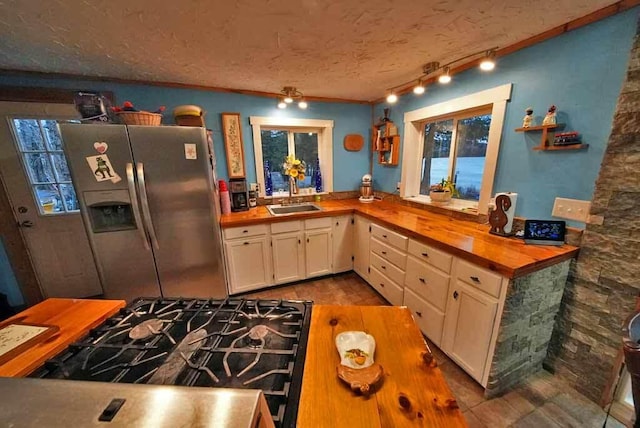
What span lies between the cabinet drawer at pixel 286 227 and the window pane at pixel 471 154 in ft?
5.65

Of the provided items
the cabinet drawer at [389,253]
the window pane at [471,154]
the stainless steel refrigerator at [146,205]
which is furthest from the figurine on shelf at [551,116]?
the stainless steel refrigerator at [146,205]

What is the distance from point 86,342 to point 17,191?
2.52 meters

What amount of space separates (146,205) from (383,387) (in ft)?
6.55

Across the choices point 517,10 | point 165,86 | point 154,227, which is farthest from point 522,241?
point 165,86

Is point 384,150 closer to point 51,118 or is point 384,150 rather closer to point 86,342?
point 86,342

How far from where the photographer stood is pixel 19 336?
0.73 meters

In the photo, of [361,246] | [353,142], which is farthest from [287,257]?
[353,142]

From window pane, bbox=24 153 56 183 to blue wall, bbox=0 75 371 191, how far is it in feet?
1.98

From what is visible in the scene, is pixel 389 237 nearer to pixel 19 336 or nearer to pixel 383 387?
pixel 383 387

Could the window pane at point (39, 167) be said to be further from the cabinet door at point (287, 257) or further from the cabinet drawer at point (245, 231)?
the cabinet door at point (287, 257)

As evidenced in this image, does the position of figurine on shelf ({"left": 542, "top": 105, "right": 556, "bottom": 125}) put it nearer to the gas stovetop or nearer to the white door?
the gas stovetop

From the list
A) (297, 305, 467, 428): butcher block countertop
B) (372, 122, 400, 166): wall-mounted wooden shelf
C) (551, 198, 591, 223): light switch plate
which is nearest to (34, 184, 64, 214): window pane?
(297, 305, 467, 428): butcher block countertop

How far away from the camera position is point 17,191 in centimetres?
211

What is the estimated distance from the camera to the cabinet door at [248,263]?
2.35 meters
